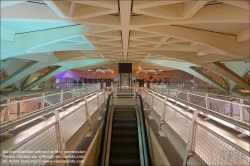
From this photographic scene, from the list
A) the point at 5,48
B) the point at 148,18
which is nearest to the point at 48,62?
the point at 5,48

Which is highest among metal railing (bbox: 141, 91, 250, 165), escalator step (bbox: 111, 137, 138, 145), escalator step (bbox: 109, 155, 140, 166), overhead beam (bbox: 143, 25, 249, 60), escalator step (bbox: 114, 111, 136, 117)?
overhead beam (bbox: 143, 25, 249, 60)

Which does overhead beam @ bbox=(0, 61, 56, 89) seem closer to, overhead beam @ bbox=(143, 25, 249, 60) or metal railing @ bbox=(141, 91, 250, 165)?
overhead beam @ bbox=(143, 25, 249, 60)

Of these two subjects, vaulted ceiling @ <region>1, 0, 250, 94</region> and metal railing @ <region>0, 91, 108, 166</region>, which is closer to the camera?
metal railing @ <region>0, 91, 108, 166</region>

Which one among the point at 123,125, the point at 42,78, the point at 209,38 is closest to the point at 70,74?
the point at 42,78

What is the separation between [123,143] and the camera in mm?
6559

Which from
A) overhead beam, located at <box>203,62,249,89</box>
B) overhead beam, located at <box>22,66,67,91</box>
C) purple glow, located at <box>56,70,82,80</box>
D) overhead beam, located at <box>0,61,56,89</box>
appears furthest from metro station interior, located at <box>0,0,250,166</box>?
purple glow, located at <box>56,70,82,80</box>

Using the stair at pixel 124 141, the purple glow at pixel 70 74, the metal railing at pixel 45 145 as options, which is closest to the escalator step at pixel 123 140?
the stair at pixel 124 141

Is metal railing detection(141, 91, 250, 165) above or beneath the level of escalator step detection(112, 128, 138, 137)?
above

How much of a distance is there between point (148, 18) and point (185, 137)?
4.71 meters

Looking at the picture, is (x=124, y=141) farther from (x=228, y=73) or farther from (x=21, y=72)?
(x=228, y=73)

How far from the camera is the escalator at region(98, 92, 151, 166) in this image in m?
5.36

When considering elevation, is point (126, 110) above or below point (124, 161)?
above

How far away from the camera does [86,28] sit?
7.55m

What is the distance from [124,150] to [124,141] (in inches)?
16.6
